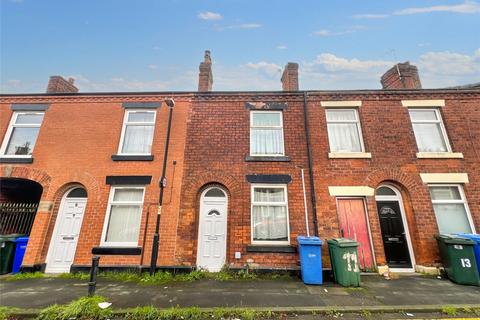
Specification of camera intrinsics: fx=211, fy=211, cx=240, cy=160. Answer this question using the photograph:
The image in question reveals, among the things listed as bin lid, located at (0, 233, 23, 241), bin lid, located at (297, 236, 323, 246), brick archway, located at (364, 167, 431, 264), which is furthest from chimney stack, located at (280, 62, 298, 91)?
bin lid, located at (0, 233, 23, 241)

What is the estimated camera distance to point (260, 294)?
5.11 metres

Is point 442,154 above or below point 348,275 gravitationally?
above

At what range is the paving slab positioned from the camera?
4.66 metres

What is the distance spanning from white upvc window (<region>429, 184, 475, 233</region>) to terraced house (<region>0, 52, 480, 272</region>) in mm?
39

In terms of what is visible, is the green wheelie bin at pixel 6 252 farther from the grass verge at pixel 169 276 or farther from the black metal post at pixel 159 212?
the black metal post at pixel 159 212

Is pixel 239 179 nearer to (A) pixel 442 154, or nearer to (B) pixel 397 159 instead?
(B) pixel 397 159

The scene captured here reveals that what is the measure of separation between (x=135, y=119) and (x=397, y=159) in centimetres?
1051

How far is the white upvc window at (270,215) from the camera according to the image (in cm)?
733

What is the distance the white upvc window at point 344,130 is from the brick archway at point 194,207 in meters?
4.20

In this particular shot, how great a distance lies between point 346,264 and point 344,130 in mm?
5077

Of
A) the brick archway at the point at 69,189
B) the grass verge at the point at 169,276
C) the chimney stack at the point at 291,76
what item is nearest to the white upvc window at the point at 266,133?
the chimney stack at the point at 291,76

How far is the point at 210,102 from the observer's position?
29.3 feet

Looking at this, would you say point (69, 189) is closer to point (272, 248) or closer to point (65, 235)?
point (65, 235)

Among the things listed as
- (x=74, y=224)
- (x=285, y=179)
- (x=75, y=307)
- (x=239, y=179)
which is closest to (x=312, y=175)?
(x=285, y=179)
